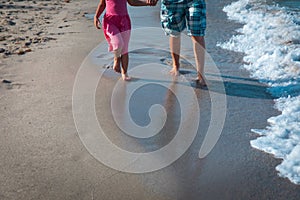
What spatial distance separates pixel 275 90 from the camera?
4.61 m

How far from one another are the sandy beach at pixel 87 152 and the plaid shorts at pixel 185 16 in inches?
25.1

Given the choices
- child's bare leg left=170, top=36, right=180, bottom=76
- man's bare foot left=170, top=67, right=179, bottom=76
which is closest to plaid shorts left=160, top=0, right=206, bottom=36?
child's bare leg left=170, top=36, right=180, bottom=76

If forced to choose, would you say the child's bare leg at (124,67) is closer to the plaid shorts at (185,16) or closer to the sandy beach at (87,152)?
the sandy beach at (87,152)

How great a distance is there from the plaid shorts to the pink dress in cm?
47

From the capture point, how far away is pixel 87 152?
3.32 m

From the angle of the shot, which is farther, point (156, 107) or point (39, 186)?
point (156, 107)

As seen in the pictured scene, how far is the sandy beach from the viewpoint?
9.21 feet

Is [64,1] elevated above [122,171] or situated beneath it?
situated beneath

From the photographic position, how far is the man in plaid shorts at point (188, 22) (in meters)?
4.77

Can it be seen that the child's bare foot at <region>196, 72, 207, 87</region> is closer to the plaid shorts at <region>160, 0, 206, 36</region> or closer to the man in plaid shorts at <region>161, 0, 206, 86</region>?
the man in plaid shorts at <region>161, 0, 206, 86</region>

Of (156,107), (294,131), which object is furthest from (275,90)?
(156,107)

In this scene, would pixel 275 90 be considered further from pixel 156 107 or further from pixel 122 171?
pixel 122 171

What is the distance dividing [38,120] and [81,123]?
0.41 meters

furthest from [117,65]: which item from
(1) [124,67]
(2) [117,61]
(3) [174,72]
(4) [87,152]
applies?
(4) [87,152]
